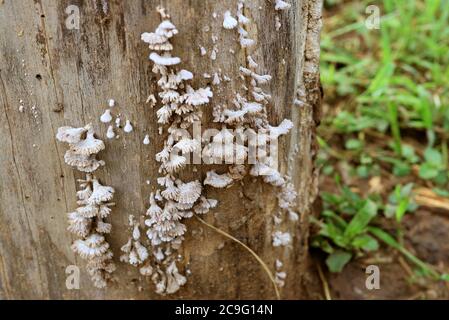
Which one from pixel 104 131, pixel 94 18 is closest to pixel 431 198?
pixel 104 131

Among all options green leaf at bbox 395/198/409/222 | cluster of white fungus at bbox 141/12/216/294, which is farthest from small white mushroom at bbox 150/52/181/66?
green leaf at bbox 395/198/409/222

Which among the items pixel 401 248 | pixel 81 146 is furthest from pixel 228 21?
pixel 401 248

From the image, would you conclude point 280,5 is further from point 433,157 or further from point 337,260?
point 433,157

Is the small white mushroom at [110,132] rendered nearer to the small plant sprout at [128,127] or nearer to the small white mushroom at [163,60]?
the small plant sprout at [128,127]

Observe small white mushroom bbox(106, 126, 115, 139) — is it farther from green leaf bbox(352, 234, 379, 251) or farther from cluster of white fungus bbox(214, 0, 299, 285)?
green leaf bbox(352, 234, 379, 251)

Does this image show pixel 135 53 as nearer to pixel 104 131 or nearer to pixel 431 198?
pixel 104 131

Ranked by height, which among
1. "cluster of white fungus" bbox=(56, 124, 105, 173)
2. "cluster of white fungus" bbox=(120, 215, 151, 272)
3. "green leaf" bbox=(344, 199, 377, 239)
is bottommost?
"green leaf" bbox=(344, 199, 377, 239)
